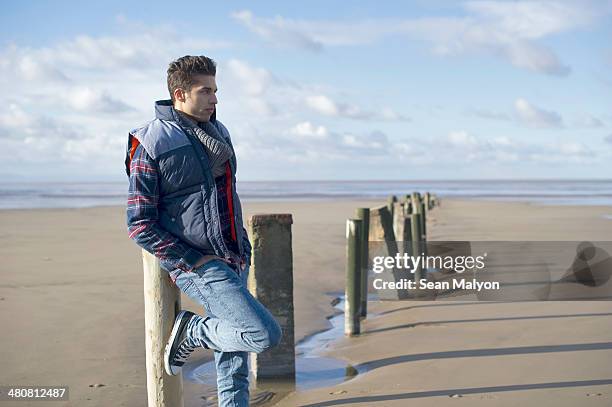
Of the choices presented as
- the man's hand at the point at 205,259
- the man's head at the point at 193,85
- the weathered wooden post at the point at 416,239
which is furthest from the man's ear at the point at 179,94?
the weathered wooden post at the point at 416,239

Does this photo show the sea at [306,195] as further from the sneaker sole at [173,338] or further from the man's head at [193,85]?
the man's head at [193,85]

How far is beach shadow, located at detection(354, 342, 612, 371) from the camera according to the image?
631cm

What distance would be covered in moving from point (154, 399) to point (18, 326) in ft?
14.5

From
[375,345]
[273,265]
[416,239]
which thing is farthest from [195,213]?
[416,239]

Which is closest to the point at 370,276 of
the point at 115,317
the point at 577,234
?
the point at 115,317

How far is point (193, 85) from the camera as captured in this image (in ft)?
12.1

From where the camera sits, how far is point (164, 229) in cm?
359

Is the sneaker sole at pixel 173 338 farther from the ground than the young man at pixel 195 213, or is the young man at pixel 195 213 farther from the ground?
the young man at pixel 195 213

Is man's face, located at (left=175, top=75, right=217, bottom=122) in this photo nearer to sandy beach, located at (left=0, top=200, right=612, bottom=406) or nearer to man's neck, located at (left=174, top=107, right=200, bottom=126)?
man's neck, located at (left=174, top=107, right=200, bottom=126)

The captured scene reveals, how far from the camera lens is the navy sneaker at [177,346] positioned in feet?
12.6

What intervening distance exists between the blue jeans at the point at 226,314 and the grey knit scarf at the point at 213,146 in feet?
1.60

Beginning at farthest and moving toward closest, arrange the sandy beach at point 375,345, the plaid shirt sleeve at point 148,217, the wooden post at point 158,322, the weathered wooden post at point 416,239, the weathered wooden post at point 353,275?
the weathered wooden post at point 416,239
the weathered wooden post at point 353,275
the sandy beach at point 375,345
the wooden post at point 158,322
the plaid shirt sleeve at point 148,217

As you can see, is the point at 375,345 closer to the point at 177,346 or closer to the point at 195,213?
the point at 177,346

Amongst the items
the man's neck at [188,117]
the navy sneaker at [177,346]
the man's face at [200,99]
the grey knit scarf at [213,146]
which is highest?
the man's face at [200,99]
